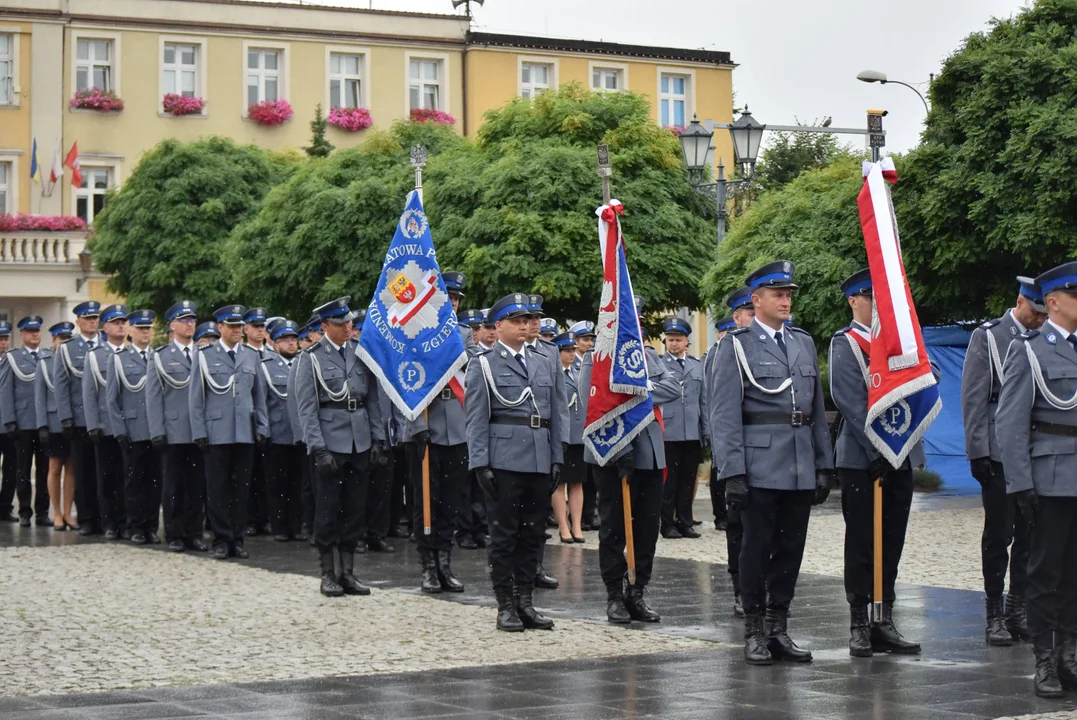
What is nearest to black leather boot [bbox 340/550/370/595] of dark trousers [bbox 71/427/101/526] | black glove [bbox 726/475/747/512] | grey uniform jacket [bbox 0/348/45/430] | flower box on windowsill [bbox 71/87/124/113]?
black glove [bbox 726/475/747/512]

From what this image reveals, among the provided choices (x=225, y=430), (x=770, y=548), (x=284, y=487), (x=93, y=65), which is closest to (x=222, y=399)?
(x=225, y=430)

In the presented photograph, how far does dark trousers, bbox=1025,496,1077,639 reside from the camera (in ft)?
27.6

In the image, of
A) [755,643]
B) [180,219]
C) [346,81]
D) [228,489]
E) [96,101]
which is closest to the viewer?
[755,643]

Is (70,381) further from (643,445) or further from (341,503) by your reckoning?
(643,445)

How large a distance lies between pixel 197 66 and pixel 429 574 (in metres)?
35.9

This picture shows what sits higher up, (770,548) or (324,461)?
(324,461)

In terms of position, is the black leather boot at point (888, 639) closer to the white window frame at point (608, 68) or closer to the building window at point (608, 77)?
the white window frame at point (608, 68)

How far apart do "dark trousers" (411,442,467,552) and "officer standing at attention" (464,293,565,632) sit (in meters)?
1.84

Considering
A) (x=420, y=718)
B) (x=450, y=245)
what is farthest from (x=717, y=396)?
(x=450, y=245)

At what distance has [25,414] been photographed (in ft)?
63.6

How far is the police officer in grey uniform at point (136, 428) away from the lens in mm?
16828

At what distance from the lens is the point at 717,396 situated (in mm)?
9539

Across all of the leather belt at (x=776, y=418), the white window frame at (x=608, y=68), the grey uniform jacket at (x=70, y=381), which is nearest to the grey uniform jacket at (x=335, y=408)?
the leather belt at (x=776, y=418)

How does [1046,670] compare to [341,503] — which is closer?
[1046,670]
